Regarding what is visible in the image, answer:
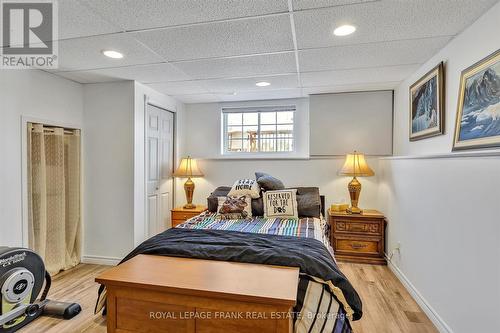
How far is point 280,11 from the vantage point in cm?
176

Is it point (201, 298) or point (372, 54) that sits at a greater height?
point (372, 54)

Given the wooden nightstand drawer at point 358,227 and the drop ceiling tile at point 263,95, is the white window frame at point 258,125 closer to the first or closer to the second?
the drop ceiling tile at point 263,95

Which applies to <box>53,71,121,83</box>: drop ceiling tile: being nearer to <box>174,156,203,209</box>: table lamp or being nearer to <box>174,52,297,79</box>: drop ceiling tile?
<box>174,52,297,79</box>: drop ceiling tile

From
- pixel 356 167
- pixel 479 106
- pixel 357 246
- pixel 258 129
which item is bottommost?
pixel 357 246

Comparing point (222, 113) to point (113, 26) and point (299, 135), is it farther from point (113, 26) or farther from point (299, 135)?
point (113, 26)

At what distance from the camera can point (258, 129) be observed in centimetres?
437

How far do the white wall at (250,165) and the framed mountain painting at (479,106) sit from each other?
1894 mm

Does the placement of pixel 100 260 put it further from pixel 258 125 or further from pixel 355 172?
pixel 355 172

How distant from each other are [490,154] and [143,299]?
2249 millimetres

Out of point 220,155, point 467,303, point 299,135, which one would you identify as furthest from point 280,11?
point 220,155

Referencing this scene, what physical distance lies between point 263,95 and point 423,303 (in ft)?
10.1

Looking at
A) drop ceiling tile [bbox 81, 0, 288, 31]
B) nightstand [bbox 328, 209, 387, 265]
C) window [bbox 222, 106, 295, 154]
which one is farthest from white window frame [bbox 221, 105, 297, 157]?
drop ceiling tile [bbox 81, 0, 288, 31]

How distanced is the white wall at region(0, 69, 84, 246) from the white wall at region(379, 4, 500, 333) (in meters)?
3.80

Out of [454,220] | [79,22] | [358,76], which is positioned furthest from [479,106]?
[79,22]
